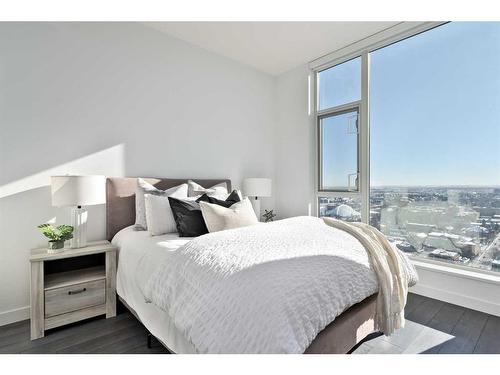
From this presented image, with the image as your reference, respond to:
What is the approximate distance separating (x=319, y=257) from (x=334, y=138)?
261 centimetres

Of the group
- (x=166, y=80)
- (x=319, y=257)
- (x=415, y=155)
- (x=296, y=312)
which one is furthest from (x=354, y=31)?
(x=296, y=312)

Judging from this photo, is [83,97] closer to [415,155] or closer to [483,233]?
[415,155]

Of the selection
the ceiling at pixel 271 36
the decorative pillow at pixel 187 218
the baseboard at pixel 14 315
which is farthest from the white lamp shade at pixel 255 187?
the baseboard at pixel 14 315

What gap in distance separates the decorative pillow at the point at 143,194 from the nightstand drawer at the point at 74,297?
1.92 ft

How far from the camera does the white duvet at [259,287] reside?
1067 millimetres

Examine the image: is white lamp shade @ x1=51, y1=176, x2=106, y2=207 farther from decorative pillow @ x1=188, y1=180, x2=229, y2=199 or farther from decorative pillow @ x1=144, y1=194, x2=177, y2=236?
decorative pillow @ x1=188, y1=180, x2=229, y2=199

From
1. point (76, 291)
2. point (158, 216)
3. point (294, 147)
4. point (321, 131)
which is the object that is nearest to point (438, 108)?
point (321, 131)

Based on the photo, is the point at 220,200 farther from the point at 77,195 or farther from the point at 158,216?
the point at 77,195

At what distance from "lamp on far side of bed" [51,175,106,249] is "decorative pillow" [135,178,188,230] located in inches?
14.3

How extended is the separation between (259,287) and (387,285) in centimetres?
95

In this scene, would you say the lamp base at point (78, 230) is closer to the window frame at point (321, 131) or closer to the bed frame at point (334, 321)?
the bed frame at point (334, 321)

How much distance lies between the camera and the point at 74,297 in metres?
2.07
